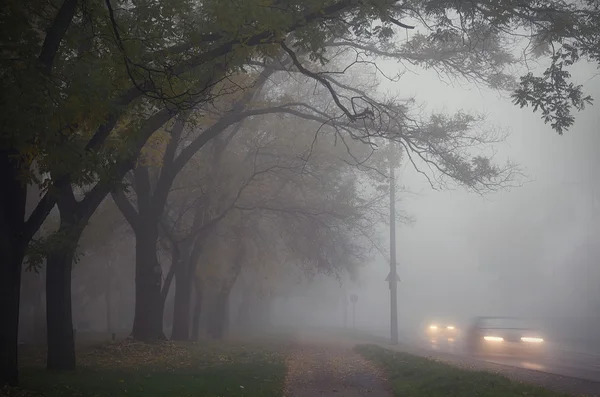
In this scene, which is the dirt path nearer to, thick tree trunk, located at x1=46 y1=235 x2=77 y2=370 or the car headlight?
thick tree trunk, located at x1=46 y1=235 x2=77 y2=370

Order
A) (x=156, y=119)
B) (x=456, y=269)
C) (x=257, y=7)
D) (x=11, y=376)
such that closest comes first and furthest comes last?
(x=257, y=7), (x=11, y=376), (x=156, y=119), (x=456, y=269)

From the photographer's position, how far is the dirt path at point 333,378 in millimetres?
11665

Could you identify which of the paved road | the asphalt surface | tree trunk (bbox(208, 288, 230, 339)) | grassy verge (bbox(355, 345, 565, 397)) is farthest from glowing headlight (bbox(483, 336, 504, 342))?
tree trunk (bbox(208, 288, 230, 339))

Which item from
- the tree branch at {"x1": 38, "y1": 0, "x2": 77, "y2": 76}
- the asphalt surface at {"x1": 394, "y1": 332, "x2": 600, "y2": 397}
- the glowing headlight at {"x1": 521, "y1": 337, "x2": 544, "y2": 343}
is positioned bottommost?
the asphalt surface at {"x1": 394, "y1": 332, "x2": 600, "y2": 397}

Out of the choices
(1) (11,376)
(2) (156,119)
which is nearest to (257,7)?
(2) (156,119)

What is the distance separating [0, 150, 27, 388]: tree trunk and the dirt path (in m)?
5.27

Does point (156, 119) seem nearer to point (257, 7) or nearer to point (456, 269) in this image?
point (257, 7)

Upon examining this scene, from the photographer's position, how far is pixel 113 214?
23.7 metres

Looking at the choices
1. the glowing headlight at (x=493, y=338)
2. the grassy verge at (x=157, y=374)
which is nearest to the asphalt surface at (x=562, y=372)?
the glowing headlight at (x=493, y=338)

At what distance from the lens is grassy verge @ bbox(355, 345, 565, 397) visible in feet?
31.5

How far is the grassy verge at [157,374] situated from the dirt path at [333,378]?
481 mm

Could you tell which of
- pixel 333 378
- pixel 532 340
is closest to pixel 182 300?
pixel 333 378

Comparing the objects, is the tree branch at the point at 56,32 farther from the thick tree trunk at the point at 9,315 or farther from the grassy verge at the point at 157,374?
the grassy verge at the point at 157,374

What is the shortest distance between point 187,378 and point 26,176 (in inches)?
229
